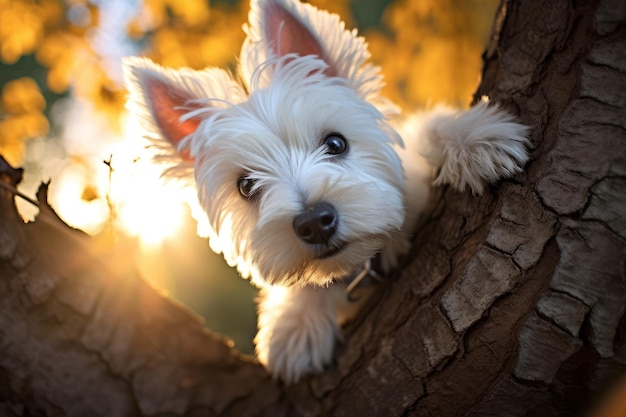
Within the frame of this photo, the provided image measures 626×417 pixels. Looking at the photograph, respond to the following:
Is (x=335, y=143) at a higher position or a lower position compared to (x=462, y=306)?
higher

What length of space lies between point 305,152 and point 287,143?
0.09 m

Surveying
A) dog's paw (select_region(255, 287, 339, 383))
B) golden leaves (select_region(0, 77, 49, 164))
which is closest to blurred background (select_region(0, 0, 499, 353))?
golden leaves (select_region(0, 77, 49, 164))

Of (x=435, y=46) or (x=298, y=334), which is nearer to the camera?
(x=298, y=334)

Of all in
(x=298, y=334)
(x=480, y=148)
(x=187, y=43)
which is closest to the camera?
(x=480, y=148)

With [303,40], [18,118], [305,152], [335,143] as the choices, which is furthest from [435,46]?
[18,118]

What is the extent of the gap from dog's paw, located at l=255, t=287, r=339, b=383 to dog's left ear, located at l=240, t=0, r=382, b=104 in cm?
115

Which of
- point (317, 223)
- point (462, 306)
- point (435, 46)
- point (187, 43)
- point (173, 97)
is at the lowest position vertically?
point (462, 306)

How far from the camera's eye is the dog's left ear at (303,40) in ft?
7.41

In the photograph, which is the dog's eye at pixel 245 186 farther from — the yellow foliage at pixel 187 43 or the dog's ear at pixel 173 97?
the yellow foliage at pixel 187 43

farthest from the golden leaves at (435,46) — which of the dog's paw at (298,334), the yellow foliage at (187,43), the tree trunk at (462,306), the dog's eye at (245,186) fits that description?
the dog's eye at (245,186)

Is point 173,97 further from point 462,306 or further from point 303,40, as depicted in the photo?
point 462,306

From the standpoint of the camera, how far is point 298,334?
8.79ft

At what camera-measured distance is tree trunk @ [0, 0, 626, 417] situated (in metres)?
1.61

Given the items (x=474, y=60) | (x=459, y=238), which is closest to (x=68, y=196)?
(x=459, y=238)
